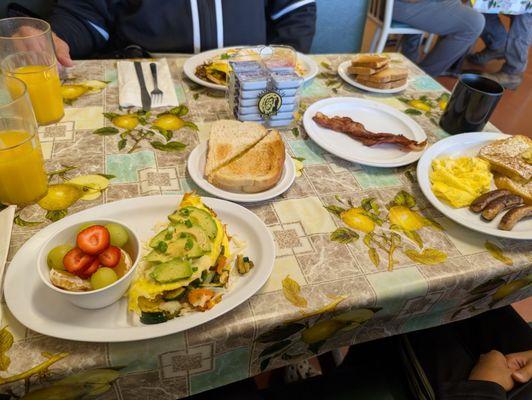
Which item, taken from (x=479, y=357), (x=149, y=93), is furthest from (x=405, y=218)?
(x=149, y=93)

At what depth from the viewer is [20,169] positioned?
2.49 feet

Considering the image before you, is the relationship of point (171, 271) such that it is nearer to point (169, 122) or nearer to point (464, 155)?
point (169, 122)

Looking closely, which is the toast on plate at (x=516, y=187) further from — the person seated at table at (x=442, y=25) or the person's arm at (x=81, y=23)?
the person seated at table at (x=442, y=25)

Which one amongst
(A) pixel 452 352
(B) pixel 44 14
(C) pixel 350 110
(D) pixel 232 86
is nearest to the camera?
(A) pixel 452 352

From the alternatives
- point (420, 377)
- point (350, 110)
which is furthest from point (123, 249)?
point (350, 110)

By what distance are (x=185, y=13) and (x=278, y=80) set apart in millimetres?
693

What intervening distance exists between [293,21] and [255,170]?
1116 millimetres

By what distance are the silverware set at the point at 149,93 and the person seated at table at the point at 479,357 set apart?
0.93 m

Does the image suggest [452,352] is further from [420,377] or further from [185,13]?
[185,13]

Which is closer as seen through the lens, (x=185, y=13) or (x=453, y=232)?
(x=453, y=232)

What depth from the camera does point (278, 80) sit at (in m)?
1.05

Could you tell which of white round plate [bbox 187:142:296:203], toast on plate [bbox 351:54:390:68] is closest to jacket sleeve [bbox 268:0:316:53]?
toast on plate [bbox 351:54:390:68]

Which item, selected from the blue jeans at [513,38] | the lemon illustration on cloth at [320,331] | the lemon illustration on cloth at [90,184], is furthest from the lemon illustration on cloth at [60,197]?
the blue jeans at [513,38]

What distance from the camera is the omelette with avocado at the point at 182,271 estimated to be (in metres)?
0.62
